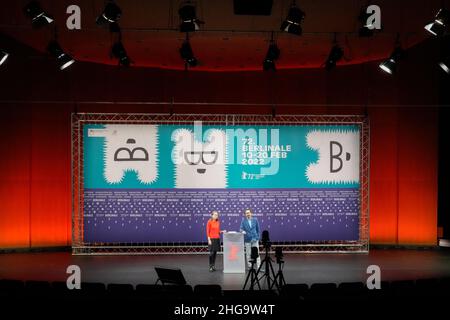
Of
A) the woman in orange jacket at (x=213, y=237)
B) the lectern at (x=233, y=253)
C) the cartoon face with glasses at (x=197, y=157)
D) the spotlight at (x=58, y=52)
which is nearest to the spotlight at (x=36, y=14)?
the spotlight at (x=58, y=52)

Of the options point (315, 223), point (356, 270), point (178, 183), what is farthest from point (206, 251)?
point (356, 270)

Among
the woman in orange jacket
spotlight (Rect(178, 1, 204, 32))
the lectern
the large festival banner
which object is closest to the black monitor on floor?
the lectern

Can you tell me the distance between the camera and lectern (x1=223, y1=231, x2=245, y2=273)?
1037 centimetres

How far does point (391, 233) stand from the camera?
1384 cm

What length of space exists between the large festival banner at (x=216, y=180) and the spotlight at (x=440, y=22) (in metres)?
4.74

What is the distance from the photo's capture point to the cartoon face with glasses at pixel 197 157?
13.1m

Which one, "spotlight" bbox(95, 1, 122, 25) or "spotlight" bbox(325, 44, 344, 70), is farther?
"spotlight" bbox(325, 44, 344, 70)

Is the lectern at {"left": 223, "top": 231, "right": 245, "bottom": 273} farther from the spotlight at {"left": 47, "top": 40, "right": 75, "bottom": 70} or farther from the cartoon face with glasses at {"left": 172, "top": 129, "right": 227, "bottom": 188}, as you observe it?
the spotlight at {"left": 47, "top": 40, "right": 75, "bottom": 70}

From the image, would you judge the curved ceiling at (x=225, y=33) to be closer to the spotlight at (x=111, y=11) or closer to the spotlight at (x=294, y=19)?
the spotlight at (x=294, y=19)

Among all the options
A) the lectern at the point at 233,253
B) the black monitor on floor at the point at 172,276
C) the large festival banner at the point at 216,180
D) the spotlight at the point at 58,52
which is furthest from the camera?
the large festival banner at the point at 216,180

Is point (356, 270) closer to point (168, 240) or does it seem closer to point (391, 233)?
point (391, 233)

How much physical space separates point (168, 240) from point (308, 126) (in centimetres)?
447

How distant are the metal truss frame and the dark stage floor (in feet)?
1.29

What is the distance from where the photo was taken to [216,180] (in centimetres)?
1316
